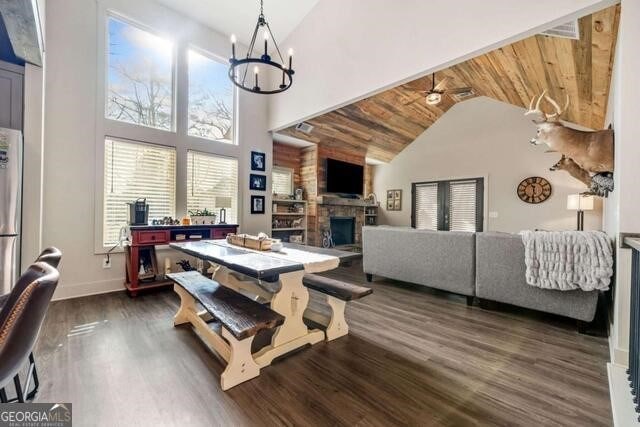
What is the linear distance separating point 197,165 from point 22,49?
2.16 m

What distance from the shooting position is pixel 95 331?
7.61 feet

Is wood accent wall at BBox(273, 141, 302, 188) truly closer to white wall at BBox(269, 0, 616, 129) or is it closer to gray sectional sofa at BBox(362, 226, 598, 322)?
white wall at BBox(269, 0, 616, 129)

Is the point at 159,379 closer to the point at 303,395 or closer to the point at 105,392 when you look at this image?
the point at 105,392

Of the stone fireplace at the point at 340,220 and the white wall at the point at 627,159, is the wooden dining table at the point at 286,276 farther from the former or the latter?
the stone fireplace at the point at 340,220

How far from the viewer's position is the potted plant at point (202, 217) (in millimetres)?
4031

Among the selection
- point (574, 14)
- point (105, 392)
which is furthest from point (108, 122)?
point (574, 14)

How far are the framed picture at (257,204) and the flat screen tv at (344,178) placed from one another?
183 centimetres

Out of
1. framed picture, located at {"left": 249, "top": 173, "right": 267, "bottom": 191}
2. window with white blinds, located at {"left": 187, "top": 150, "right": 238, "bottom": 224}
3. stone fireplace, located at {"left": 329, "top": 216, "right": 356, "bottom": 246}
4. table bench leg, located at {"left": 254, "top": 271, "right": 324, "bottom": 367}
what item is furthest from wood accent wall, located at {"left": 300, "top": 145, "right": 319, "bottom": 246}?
table bench leg, located at {"left": 254, "top": 271, "right": 324, "bottom": 367}

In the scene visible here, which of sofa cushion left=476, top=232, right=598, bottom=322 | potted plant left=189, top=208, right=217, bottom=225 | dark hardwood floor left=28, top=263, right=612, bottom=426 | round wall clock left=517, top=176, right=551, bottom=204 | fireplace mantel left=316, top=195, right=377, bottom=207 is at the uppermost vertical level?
round wall clock left=517, top=176, right=551, bottom=204

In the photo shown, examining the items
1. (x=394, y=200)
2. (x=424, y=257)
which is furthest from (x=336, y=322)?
(x=394, y=200)

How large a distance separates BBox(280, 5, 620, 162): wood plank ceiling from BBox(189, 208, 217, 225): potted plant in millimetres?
2320

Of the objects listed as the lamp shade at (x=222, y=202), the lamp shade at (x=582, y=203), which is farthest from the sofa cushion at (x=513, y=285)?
the lamp shade at (x=222, y=202)

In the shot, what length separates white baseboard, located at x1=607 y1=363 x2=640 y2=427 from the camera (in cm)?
132

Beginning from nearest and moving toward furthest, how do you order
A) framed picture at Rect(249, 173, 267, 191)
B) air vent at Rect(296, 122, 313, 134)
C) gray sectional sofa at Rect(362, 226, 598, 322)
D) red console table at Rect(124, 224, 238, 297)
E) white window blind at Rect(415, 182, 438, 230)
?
1. gray sectional sofa at Rect(362, 226, 598, 322)
2. red console table at Rect(124, 224, 238, 297)
3. framed picture at Rect(249, 173, 267, 191)
4. air vent at Rect(296, 122, 313, 134)
5. white window blind at Rect(415, 182, 438, 230)
